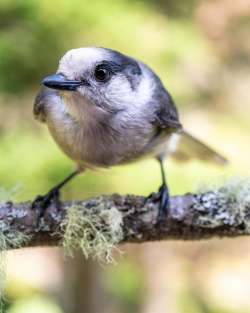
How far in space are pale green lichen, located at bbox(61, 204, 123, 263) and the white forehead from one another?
0.43 meters

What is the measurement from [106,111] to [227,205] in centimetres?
52

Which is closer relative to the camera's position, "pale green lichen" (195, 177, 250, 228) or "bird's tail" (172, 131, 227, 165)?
"pale green lichen" (195, 177, 250, 228)

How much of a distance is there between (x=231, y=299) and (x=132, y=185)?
5.83ft

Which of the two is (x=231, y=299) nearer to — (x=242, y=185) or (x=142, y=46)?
(x=142, y=46)

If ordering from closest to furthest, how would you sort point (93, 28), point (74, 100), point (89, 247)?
point (89, 247) < point (74, 100) < point (93, 28)

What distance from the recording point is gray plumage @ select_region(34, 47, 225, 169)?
217 centimetres

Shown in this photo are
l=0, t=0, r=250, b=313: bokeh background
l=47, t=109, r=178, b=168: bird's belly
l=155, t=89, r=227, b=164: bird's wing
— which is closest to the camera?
l=47, t=109, r=178, b=168: bird's belly

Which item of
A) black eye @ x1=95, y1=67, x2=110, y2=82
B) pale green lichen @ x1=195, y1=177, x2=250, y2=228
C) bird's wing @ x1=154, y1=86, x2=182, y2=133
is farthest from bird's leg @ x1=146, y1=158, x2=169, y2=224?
black eye @ x1=95, y1=67, x2=110, y2=82

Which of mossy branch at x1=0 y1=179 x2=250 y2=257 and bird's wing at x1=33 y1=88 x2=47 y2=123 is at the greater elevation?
bird's wing at x1=33 y1=88 x2=47 y2=123

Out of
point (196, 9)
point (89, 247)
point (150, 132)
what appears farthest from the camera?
point (196, 9)

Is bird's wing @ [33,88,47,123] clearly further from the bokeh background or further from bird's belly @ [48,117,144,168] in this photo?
the bokeh background

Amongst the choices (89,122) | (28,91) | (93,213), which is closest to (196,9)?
(28,91)

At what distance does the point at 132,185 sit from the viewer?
3201 mm

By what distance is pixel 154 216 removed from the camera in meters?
2.18
